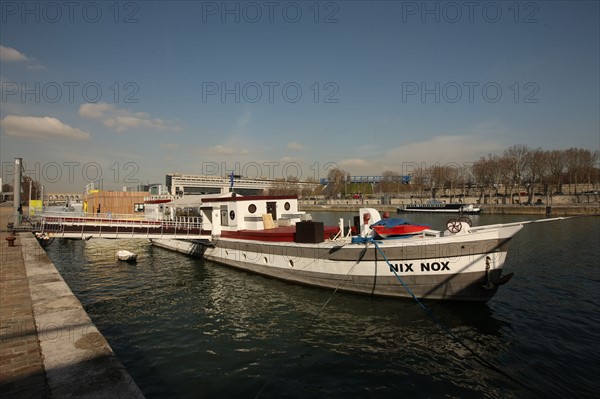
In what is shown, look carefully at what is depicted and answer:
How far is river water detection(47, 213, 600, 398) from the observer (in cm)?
868

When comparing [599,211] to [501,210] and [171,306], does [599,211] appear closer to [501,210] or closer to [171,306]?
[501,210]

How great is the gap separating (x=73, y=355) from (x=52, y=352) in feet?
1.59

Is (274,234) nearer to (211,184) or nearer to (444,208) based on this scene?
(444,208)

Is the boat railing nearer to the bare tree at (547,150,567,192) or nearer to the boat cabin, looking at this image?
the boat cabin

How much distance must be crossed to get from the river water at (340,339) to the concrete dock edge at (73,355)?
7.45 ft

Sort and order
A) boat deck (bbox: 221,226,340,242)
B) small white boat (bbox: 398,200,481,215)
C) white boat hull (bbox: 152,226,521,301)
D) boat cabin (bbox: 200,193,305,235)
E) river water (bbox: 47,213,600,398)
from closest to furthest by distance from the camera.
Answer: river water (bbox: 47,213,600,398) → white boat hull (bbox: 152,226,521,301) → boat deck (bbox: 221,226,340,242) → boat cabin (bbox: 200,193,305,235) → small white boat (bbox: 398,200,481,215)

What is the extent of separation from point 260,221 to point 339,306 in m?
9.15

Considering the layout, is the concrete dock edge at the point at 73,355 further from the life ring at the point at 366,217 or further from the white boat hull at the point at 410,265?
the life ring at the point at 366,217

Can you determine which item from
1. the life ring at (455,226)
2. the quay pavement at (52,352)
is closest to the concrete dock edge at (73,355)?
the quay pavement at (52,352)

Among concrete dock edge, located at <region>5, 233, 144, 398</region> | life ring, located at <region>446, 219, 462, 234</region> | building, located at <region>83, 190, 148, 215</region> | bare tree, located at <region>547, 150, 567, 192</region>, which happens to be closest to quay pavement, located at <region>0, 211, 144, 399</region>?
concrete dock edge, located at <region>5, 233, 144, 398</region>

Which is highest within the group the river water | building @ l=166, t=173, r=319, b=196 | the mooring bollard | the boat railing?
building @ l=166, t=173, r=319, b=196

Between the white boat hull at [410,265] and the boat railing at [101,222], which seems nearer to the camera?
the white boat hull at [410,265]

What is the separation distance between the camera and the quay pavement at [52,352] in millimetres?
5352

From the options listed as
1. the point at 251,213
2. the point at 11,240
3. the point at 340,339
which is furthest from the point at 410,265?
the point at 11,240
